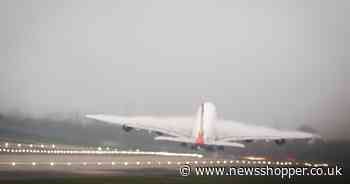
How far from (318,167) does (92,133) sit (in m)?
3.63

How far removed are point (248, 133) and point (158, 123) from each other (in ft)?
4.75

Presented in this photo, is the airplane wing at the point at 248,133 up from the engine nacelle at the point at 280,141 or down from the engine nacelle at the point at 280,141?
up

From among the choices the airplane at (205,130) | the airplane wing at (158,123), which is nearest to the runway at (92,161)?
the airplane at (205,130)

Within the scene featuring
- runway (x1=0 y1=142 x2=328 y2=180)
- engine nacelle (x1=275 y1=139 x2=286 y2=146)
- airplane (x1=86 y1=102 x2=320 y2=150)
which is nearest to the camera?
runway (x1=0 y1=142 x2=328 y2=180)

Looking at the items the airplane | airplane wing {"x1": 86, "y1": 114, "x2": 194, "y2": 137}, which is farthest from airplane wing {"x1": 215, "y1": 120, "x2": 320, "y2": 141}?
airplane wing {"x1": 86, "y1": 114, "x2": 194, "y2": 137}

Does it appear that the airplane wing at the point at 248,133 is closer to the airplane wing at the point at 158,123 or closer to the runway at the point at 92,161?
the runway at the point at 92,161

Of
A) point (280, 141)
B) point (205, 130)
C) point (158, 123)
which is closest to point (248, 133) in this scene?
point (280, 141)

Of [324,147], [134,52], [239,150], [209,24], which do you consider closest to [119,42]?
[134,52]

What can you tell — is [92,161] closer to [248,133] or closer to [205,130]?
[205,130]

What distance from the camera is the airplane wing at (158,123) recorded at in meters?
16.1

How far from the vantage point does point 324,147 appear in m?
16.1

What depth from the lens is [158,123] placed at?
53.3ft

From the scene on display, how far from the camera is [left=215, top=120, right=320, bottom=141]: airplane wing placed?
635 inches

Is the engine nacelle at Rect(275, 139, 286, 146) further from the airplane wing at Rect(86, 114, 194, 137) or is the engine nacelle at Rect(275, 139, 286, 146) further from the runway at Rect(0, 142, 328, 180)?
the airplane wing at Rect(86, 114, 194, 137)
